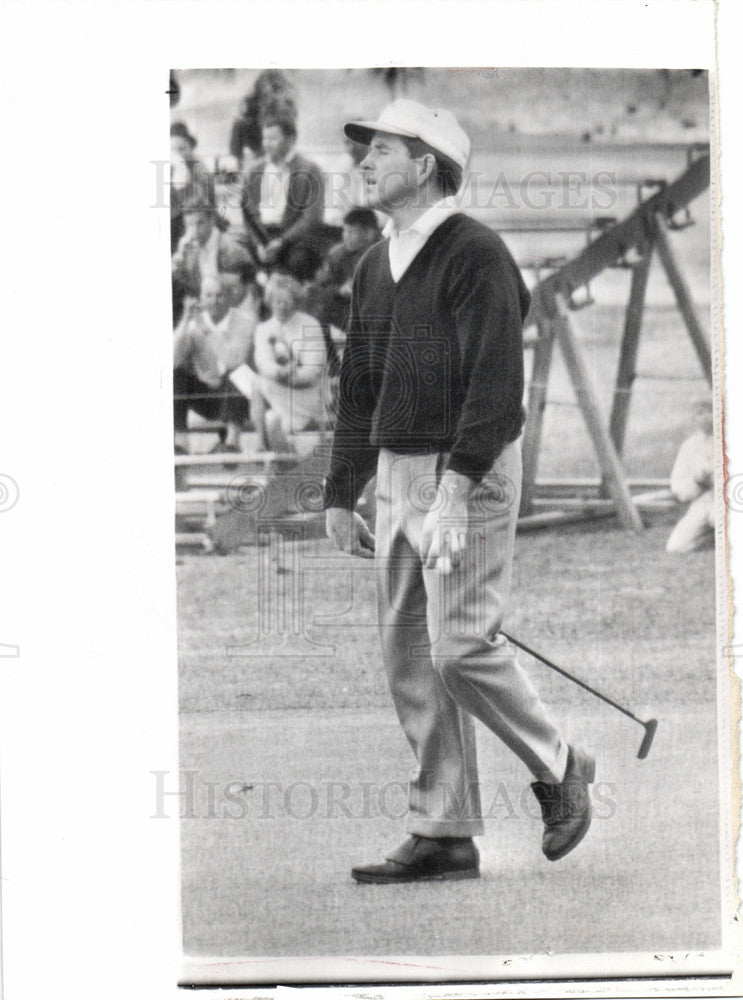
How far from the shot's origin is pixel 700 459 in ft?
11.9

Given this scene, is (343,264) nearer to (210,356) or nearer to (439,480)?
(210,356)

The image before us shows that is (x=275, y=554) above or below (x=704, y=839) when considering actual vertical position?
above

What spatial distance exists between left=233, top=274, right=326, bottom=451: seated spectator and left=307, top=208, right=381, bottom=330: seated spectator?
5 centimetres

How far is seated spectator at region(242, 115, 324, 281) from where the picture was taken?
3.57m

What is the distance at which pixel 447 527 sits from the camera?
3549 millimetres

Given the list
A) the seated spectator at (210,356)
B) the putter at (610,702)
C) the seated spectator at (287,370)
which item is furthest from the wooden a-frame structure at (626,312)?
the seated spectator at (210,356)

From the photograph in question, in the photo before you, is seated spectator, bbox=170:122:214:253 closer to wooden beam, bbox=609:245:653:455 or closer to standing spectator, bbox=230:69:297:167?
standing spectator, bbox=230:69:297:167

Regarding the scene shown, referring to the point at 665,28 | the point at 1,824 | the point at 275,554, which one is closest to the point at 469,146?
the point at 665,28

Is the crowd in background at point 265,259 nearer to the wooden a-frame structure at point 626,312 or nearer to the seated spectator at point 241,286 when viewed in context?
the seated spectator at point 241,286

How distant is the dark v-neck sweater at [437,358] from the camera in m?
3.54

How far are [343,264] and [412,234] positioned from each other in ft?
0.67

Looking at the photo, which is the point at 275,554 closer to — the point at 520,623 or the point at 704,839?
the point at 520,623

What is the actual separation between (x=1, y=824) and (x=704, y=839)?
1925 mm

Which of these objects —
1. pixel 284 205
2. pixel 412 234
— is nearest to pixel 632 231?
pixel 412 234
